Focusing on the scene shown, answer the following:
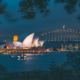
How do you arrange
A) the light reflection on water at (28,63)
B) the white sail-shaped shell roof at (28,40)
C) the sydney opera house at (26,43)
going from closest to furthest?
1. the light reflection on water at (28,63)
2. the white sail-shaped shell roof at (28,40)
3. the sydney opera house at (26,43)

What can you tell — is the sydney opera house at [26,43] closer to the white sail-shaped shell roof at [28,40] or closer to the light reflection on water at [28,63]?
the white sail-shaped shell roof at [28,40]

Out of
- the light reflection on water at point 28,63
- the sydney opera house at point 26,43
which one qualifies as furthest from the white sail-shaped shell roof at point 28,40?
the light reflection on water at point 28,63

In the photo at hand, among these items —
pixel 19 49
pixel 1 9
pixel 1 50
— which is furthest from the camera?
pixel 1 50

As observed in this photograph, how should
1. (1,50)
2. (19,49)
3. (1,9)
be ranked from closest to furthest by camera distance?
(1,9) → (19,49) → (1,50)

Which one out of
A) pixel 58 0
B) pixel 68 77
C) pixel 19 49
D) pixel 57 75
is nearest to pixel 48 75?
pixel 57 75

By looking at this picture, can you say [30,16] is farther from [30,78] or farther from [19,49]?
[19,49]

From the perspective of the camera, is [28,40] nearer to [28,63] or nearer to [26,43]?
[26,43]

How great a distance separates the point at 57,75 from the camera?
618cm

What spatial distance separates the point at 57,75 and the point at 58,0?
3110mm

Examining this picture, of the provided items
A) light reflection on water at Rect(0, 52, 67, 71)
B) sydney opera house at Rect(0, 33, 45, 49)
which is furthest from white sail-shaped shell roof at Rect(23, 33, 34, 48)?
light reflection on water at Rect(0, 52, 67, 71)

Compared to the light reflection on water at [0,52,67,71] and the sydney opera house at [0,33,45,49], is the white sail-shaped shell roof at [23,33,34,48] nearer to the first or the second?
the sydney opera house at [0,33,45,49]

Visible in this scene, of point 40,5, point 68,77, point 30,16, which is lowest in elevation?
point 68,77

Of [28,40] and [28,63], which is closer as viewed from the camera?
[28,63]

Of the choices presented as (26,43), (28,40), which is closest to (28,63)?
(28,40)
